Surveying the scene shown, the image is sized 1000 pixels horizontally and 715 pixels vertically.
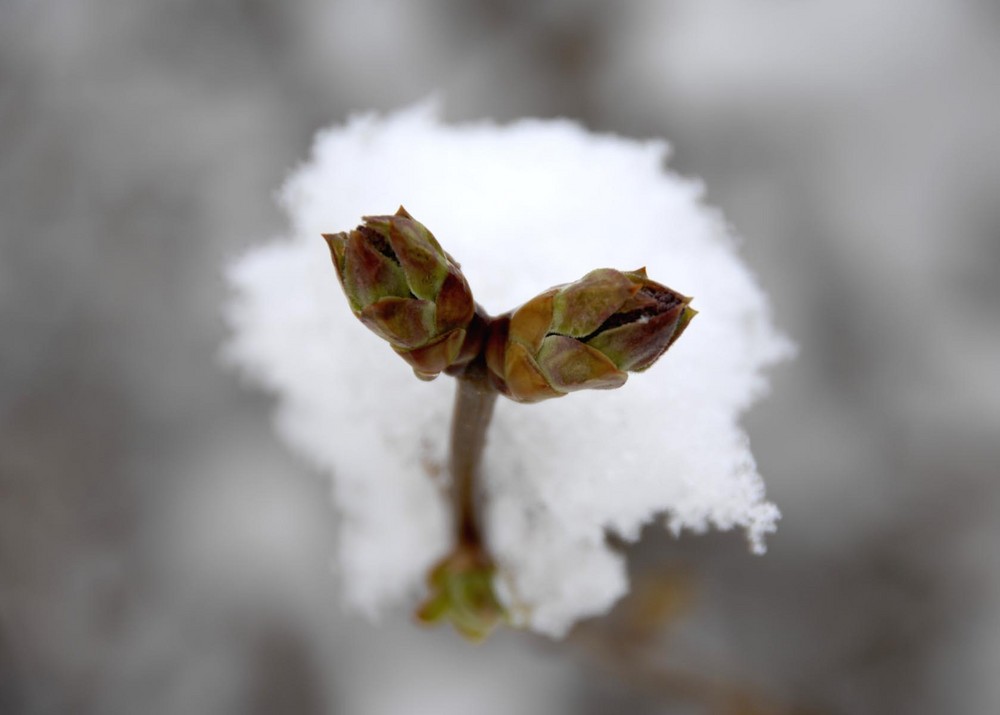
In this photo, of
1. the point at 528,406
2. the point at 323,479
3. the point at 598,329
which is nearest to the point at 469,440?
the point at 528,406

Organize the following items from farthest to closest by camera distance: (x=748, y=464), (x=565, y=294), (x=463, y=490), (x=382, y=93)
A: (x=382, y=93) < (x=463, y=490) < (x=748, y=464) < (x=565, y=294)

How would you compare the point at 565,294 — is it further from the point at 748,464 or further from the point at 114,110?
the point at 114,110

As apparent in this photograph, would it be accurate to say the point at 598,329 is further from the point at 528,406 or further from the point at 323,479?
the point at 323,479

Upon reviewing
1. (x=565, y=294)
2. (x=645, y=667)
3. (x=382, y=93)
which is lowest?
(x=565, y=294)

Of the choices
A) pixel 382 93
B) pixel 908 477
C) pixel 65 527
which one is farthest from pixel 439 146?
pixel 908 477

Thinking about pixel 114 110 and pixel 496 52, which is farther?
pixel 496 52

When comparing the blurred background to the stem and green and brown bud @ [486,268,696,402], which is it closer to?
the stem
